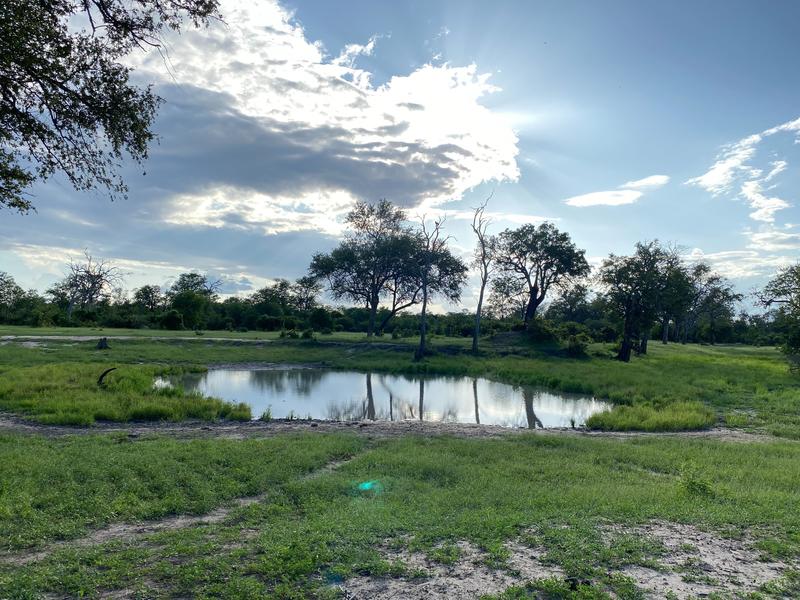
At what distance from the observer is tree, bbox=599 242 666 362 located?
43.3 metres

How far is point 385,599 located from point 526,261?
176ft

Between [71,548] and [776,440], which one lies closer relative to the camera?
[71,548]

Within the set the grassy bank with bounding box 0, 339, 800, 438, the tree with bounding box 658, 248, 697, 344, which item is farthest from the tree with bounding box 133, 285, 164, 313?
the tree with bounding box 658, 248, 697, 344

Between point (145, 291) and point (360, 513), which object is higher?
point (145, 291)

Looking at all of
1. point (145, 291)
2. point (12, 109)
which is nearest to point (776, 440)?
point (12, 109)

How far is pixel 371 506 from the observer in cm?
802

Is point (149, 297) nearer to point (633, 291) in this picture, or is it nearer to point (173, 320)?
point (173, 320)

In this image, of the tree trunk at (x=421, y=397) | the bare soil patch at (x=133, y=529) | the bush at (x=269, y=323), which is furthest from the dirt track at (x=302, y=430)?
the bush at (x=269, y=323)

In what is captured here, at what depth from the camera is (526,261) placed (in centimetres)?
5672

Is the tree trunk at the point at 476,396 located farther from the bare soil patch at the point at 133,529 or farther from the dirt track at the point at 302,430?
the bare soil patch at the point at 133,529

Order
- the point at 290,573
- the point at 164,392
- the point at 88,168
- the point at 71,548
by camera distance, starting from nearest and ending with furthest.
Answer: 1. the point at 290,573
2. the point at 71,548
3. the point at 88,168
4. the point at 164,392

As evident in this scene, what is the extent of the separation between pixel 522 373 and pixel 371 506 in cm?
2564

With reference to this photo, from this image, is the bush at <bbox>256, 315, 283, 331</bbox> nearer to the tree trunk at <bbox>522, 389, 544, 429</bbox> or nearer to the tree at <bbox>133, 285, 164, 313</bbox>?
the tree at <bbox>133, 285, 164, 313</bbox>

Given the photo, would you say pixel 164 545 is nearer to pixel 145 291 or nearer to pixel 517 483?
pixel 517 483
